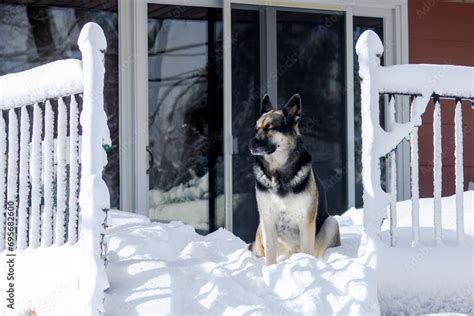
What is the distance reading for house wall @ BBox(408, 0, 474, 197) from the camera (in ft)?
25.0

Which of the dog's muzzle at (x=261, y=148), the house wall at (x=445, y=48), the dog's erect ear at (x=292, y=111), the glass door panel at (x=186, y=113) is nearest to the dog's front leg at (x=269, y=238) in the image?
the dog's muzzle at (x=261, y=148)

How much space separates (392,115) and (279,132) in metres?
0.80

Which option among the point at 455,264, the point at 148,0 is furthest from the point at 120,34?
the point at 455,264

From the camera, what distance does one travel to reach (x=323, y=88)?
7.52 metres

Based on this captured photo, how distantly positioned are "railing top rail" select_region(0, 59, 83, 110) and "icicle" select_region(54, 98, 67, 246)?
10cm

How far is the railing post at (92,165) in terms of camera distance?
10.9 ft

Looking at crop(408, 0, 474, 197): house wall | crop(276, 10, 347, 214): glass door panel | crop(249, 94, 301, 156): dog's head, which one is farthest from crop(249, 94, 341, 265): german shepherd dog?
crop(408, 0, 474, 197): house wall

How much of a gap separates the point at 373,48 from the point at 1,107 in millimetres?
2168

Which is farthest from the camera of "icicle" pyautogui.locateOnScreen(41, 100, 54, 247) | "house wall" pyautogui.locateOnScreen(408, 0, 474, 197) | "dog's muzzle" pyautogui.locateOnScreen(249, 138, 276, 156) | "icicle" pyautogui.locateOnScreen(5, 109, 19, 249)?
"house wall" pyautogui.locateOnScreen(408, 0, 474, 197)

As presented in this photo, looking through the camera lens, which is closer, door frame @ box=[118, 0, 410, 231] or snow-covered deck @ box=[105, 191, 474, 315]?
snow-covered deck @ box=[105, 191, 474, 315]

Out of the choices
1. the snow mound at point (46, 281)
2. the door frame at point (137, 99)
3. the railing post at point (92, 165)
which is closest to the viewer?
the railing post at point (92, 165)

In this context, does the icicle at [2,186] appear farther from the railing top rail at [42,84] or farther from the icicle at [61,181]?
the icicle at [61,181]

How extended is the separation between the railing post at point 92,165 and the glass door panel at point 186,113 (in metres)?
3.44

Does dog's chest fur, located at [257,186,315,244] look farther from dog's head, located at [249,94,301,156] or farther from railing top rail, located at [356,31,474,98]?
railing top rail, located at [356,31,474,98]
